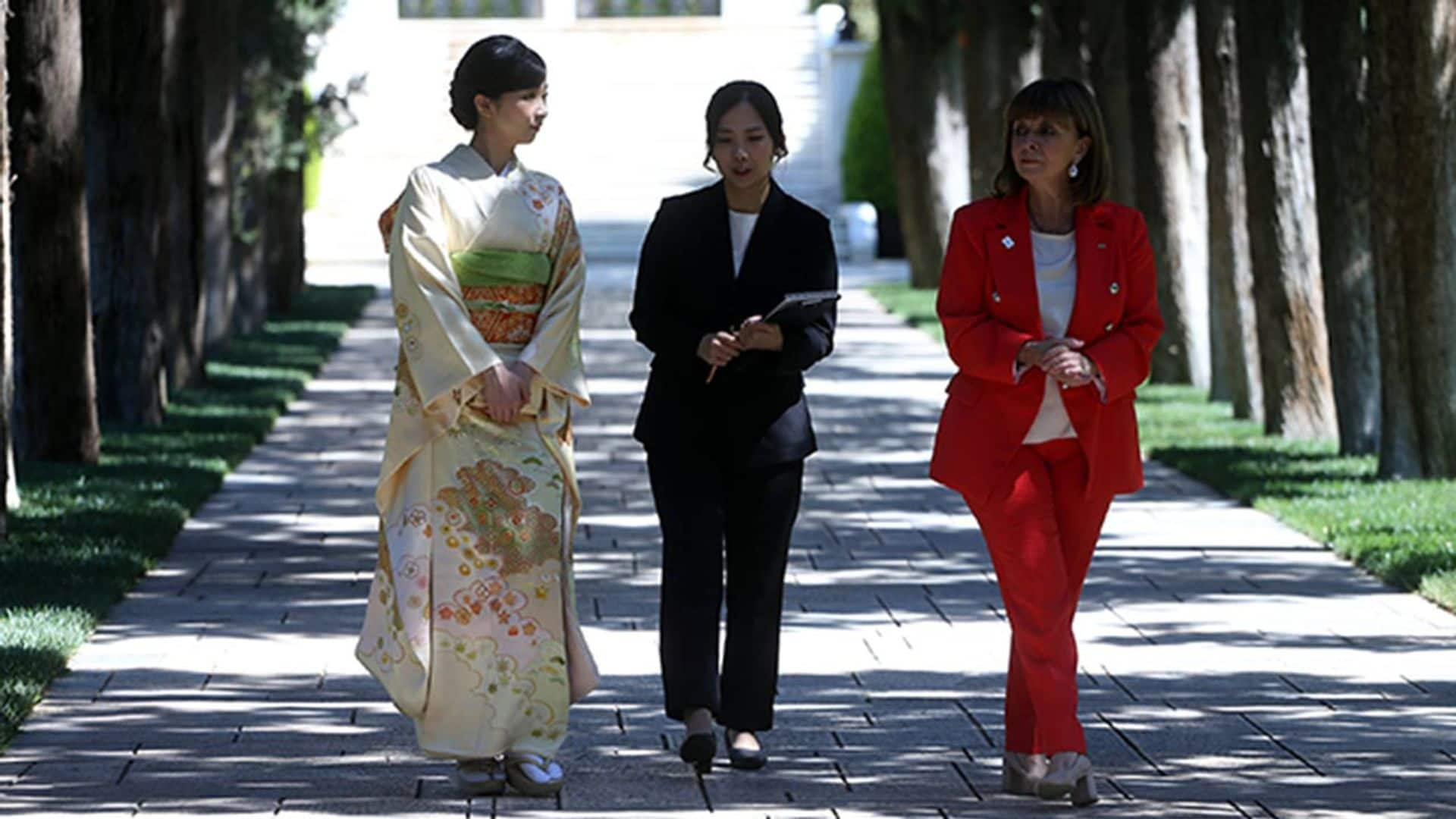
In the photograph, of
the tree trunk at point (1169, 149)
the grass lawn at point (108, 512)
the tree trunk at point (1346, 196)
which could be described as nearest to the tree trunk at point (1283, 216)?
the tree trunk at point (1346, 196)

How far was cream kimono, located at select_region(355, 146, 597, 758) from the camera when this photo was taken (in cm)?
669

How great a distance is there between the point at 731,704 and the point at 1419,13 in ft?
24.6

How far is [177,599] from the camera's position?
1011 centimetres

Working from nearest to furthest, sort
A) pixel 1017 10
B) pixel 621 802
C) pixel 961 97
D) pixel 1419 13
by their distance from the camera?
pixel 621 802, pixel 1419 13, pixel 1017 10, pixel 961 97

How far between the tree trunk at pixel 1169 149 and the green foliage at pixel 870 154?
23.4m

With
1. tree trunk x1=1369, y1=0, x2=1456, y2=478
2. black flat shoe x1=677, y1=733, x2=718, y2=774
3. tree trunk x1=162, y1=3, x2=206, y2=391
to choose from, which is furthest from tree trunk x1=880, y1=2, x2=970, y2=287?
black flat shoe x1=677, y1=733, x2=718, y2=774

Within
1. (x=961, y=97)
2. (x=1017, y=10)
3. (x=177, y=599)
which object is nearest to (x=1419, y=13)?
(x=177, y=599)

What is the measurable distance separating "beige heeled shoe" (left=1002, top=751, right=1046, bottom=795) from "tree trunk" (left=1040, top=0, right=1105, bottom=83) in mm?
15336

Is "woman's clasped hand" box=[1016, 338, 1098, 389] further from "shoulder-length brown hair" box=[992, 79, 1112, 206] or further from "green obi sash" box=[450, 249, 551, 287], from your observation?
"green obi sash" box=[450, 249, 551, 287]

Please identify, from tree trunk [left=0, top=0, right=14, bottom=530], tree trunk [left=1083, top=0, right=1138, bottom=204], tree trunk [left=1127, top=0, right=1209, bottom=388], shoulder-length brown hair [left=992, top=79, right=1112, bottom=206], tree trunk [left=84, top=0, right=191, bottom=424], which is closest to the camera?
shoulder-length brown hair [left=992, top=79, right=1112, bottom=206]

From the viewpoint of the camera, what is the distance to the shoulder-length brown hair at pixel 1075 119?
6.60 m

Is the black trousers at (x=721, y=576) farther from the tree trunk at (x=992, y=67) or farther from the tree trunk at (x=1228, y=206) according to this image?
the tree trunk at (x=992, y=67)

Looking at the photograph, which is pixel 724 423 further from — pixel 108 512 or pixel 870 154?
pixel 870 154

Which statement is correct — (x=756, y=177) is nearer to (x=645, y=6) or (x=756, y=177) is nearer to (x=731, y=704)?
(x=731, y=704)
